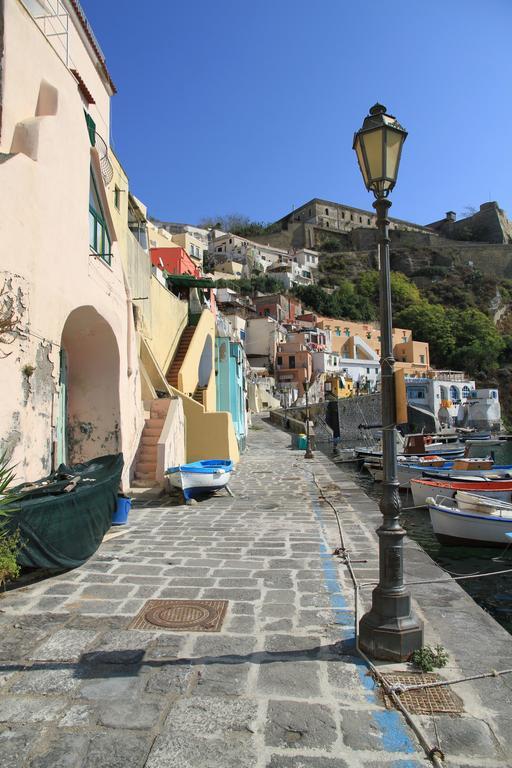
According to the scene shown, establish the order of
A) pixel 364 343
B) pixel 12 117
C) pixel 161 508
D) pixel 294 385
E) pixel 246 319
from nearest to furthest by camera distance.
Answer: pixel 12 117 < pixel 161 508 < pixel 294 385 < pixel 246 319 < pixel 364 343

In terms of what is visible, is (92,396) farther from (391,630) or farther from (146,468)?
(391,630)

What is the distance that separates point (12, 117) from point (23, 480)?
478 cm

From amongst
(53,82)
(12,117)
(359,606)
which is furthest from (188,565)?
(53,82)

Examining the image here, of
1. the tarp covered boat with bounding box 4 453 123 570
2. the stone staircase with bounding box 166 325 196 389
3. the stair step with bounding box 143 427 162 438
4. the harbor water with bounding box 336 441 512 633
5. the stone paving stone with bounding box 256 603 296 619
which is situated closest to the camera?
the stone paving stone with bounding box 256 603 296 619

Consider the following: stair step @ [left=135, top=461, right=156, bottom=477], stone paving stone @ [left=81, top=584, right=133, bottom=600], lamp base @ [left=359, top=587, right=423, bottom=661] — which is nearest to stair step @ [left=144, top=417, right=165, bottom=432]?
stair step @ [left=135, top=461, right=156, bottom=477]

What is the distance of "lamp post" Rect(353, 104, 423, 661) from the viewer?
363 cm

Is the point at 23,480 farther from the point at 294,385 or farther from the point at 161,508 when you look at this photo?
the point at 294,385

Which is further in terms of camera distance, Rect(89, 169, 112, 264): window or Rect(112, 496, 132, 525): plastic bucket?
Rect(89, 169, 112, 264): window

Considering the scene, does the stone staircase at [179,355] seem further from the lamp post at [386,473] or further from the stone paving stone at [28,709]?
the stone paving stone at [28,709]

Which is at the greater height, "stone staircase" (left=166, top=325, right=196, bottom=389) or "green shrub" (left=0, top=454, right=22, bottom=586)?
"stone staircase" (left=166, top=325, right=196, bottom=389)

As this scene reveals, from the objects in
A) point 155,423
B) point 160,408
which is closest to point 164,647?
point 155,423

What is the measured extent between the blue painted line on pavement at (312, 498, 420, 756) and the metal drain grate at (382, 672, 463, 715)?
0.10 metres

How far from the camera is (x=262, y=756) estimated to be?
2.57 meters

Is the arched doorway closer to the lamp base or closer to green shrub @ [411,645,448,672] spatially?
the lamp base
